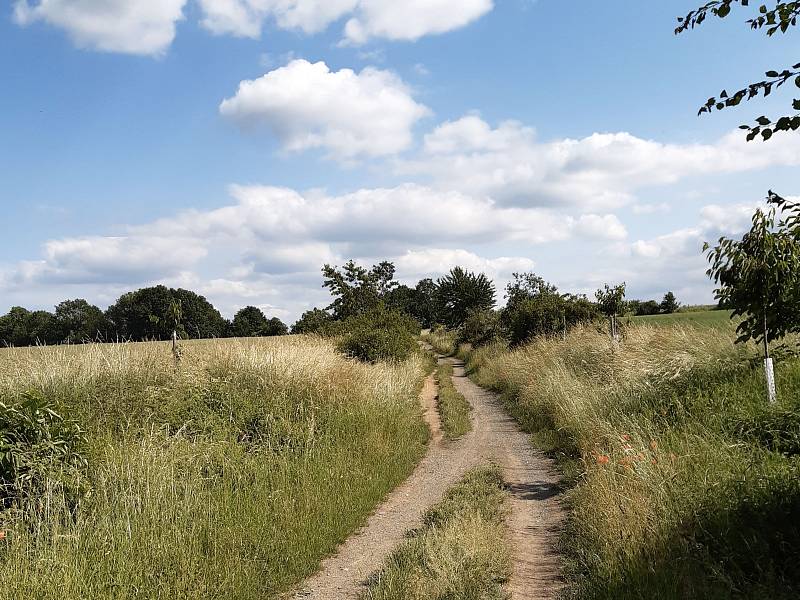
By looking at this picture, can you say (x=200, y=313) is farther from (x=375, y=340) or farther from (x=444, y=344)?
(x=375, y=340)

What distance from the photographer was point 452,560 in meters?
5.38

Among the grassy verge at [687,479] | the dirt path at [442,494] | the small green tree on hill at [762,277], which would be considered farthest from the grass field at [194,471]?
the small green tree on hill at [762,277]

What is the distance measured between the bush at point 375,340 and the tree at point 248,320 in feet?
133

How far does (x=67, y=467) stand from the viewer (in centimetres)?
634

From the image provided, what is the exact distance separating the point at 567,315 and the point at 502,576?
2401 centimetres

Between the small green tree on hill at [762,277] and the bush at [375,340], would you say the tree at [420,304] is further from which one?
the small green tree on hill at [762,277]

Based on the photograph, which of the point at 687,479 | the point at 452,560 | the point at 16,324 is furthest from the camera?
the point at 16,324

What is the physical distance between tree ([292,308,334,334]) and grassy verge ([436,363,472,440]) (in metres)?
8.30

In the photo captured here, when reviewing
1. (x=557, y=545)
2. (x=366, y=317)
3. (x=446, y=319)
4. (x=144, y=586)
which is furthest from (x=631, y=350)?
(x=446, y=319)

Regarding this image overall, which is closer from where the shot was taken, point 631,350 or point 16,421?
point 16,421

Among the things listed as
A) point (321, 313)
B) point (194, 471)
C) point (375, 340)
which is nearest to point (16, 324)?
point (321, 313)

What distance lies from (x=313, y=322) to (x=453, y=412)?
16.2 m

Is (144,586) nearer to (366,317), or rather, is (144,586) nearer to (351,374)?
(351,374)

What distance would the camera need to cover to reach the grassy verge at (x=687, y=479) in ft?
14.2
